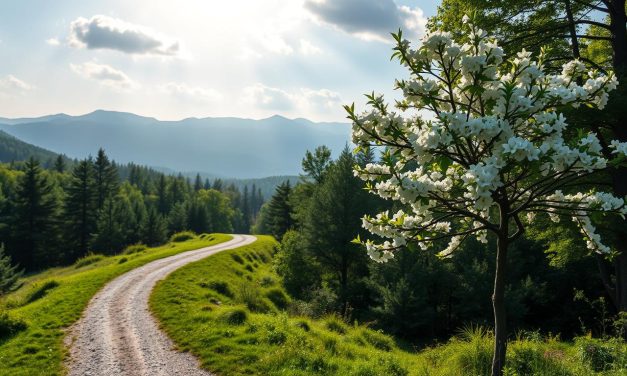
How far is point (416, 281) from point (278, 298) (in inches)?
391

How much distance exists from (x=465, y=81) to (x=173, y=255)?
31584 millimetres

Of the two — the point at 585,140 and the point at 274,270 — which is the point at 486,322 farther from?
the point at 585,140

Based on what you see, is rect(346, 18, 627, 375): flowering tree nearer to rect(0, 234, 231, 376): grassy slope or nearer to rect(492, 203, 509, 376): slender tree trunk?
rect(492, 203, 509, 376): slender tree trunk

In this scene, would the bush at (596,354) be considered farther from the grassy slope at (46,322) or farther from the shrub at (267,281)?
the shrub at (267,281)

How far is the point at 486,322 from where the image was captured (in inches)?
1032

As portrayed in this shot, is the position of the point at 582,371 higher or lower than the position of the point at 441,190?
lower

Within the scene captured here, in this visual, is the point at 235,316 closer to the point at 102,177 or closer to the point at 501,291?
the point at 501,291

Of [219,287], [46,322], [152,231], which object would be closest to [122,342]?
[46,322]

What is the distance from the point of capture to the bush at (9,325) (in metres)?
13.5

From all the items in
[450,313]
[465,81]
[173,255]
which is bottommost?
[450,313]

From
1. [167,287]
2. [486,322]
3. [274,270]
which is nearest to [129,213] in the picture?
[274,270]

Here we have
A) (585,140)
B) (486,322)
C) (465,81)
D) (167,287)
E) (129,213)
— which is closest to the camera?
(585,140)

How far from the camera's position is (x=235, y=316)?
14766mm

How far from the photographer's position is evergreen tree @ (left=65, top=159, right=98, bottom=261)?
208 ft
